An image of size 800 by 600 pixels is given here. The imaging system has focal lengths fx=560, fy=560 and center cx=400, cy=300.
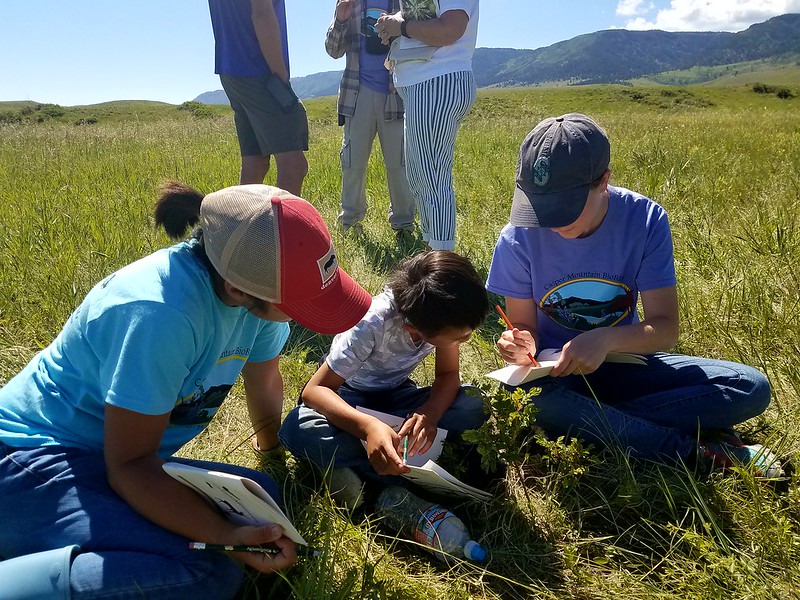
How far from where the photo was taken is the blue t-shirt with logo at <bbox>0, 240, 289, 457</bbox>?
1.21m

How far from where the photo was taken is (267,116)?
325 cm

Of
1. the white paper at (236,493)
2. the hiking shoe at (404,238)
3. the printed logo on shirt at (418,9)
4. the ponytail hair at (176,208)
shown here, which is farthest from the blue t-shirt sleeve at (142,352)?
the hiking shoe at (404,238)

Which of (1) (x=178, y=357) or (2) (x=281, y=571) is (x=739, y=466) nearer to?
(2) (x=281, y=571)

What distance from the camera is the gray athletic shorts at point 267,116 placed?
10.6 ft

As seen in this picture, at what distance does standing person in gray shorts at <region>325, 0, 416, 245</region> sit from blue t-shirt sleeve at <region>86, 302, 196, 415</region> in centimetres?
285

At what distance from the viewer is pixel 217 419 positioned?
7.28 feet

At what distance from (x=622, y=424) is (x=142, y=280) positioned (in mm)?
1485

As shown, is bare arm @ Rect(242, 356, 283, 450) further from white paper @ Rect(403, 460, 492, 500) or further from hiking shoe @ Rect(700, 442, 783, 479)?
hiking shoe @ Rect(700, 442, 783, 479)

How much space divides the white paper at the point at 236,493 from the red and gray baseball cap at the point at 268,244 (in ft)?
1.27

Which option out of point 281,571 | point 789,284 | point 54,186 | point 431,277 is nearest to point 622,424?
point 431,277

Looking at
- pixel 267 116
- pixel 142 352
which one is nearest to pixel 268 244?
pixel 142 352

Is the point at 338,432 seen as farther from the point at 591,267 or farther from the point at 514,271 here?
the point at 591,267

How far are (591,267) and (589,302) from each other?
13 centimetres

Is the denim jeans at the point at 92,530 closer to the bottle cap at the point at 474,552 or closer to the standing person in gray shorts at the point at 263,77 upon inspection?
the bottle cap at the point at 474,552
